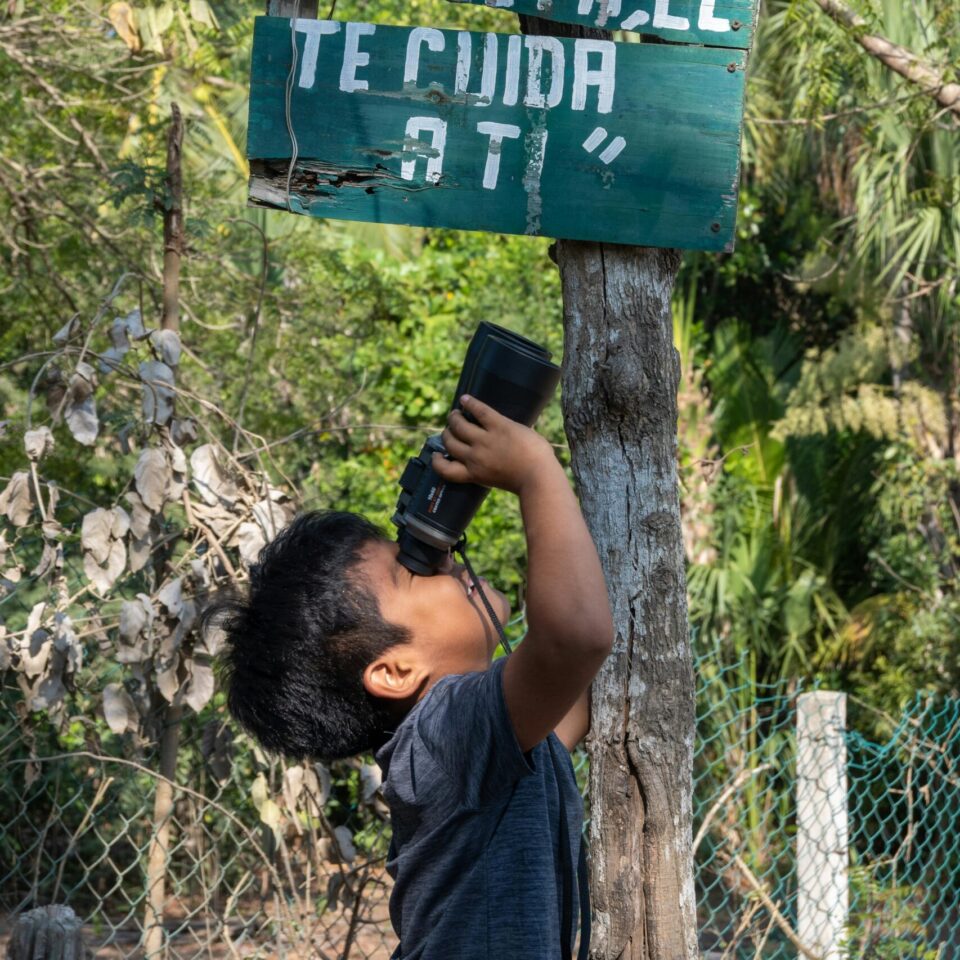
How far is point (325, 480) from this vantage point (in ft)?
20.3

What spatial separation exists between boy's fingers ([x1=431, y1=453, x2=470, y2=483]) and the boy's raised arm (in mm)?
50

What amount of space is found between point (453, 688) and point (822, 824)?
90.0 inches

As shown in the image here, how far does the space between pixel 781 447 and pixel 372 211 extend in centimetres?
623

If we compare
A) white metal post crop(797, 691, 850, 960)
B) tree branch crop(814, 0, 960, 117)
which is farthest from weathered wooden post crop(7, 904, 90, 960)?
tree branch crop(814, 0, 960, 117)

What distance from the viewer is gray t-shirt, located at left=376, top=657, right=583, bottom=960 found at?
1318 millimetres

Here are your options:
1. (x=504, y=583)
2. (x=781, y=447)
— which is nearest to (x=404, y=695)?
(x=504, y=583)

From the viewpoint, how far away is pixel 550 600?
123 cm

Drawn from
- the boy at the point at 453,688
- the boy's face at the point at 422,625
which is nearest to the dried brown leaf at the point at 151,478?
the boy at the point at 453,688

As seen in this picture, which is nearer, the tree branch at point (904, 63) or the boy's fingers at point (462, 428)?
the boy's fingers at point (462, 428)

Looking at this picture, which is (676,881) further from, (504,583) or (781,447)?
(781,447)

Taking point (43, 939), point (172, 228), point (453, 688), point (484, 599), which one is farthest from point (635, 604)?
point (172, 228)

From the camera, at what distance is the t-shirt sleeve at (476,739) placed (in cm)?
126

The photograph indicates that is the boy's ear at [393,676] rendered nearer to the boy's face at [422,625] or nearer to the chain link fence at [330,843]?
the boy's face at [422,625]

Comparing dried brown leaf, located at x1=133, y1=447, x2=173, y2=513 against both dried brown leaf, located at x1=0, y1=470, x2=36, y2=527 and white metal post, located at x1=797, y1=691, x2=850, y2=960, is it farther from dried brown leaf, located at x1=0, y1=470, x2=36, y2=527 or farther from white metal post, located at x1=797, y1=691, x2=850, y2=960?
white metal post, located at x1=797, y1=691, x2=850, y2=960
